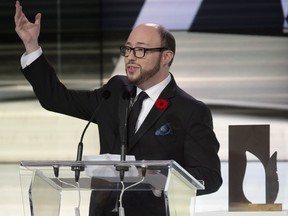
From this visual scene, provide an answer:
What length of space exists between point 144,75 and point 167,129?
201 mm

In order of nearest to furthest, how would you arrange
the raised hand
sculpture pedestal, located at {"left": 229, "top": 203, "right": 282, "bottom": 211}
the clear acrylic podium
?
the clear acrylic podium < the raised hand < sculpture pedestal, located at {"left": 229, "top": 203, "right": 282, "bottom": 211}

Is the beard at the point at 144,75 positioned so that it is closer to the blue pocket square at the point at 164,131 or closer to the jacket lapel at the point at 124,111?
the jacket lapel at the point at 124,111

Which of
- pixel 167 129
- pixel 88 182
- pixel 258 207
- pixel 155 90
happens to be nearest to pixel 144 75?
pixel 155 90

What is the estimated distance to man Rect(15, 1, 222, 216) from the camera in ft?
9.96

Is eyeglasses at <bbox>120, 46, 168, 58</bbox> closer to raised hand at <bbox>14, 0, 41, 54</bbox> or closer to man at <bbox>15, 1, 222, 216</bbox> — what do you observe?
man at <bbox>15, 1, 222, 216</bbox>

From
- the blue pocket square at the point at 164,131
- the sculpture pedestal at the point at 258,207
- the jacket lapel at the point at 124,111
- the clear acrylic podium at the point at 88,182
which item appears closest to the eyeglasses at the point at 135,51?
the jacket lapel at the point at 124,111

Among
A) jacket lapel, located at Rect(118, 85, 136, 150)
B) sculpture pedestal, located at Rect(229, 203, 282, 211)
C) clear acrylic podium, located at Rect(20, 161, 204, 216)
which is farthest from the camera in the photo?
sculpture pedestal, located at Rect(229, 203, 282, 211)

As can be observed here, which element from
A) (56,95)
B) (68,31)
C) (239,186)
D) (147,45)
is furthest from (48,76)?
(68,31)

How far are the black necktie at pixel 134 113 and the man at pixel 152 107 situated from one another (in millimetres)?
13

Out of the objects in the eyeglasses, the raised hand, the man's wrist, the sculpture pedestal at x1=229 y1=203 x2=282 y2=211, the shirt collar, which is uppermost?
the raised hand

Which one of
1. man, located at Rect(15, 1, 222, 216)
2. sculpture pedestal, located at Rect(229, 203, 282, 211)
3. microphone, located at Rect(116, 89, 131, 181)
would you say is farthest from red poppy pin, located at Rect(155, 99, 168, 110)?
sculpture pedestal, located at Rect(229, 203, 282, 211)

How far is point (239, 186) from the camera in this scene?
434 centimetres

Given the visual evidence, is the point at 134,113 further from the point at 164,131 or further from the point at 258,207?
the point at 258,207

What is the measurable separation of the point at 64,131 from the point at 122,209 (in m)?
2.97
